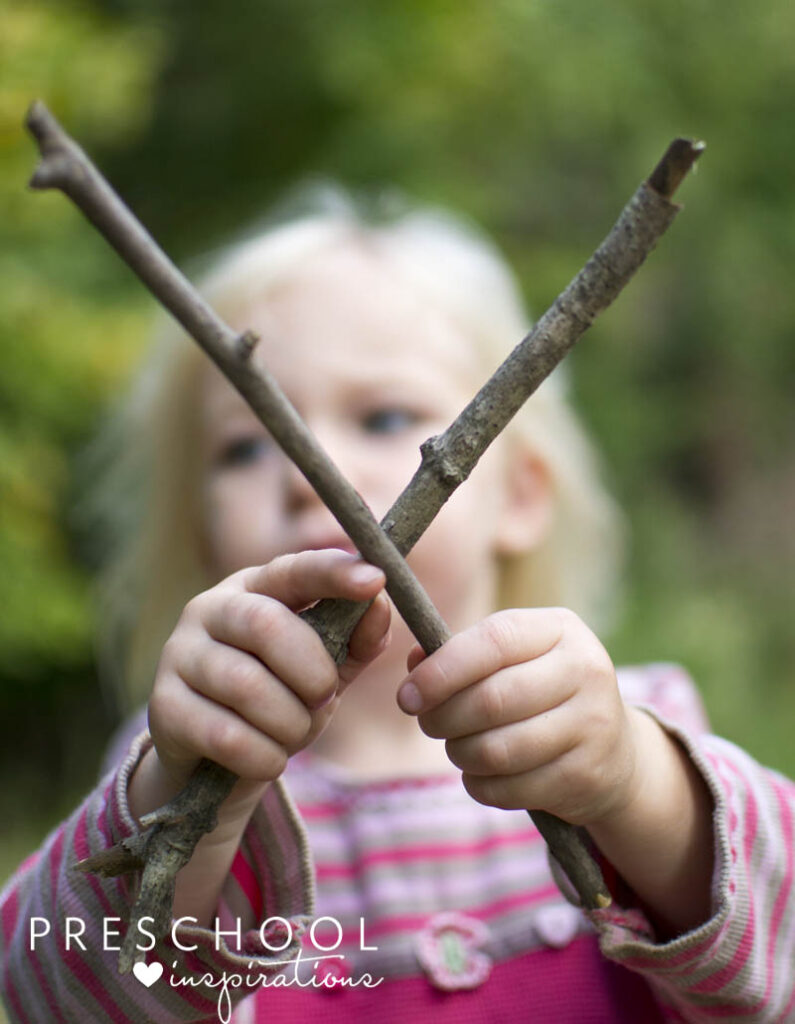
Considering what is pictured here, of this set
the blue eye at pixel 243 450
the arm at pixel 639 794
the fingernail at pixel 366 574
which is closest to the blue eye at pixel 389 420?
the blue eye at pixel 243 450

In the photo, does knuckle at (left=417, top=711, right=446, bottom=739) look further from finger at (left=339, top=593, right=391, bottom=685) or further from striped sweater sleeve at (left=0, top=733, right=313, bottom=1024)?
striped sweater sleeve at (left=0, top=733, right=313, bottom=1024)

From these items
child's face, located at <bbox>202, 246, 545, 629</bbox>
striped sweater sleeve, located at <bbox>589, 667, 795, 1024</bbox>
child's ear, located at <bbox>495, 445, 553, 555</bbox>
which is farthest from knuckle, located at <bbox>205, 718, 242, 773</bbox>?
child's ear, located at <bbox>495, 445, 553, 555</bbox>

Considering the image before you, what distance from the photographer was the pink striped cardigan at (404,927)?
957 mm

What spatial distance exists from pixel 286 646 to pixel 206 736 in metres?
0.09

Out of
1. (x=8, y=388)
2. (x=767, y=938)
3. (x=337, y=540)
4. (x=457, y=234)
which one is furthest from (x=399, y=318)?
(x=8, y=388)

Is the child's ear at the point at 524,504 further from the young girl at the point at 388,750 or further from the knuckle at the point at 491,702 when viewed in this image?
the knuckle at the point at 491,702

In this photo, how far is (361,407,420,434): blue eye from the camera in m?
1.63

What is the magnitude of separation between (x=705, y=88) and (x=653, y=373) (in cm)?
201

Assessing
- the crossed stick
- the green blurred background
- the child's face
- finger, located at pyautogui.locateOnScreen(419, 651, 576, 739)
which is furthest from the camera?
the green blurred background

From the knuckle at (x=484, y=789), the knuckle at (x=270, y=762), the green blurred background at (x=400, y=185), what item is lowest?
the knuckle at (x=484, y=789)

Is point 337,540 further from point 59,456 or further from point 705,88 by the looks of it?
point 705,88

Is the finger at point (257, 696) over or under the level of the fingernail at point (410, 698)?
over

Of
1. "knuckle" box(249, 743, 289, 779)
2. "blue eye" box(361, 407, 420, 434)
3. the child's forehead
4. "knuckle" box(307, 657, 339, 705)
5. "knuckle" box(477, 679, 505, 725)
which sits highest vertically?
the child's forehead

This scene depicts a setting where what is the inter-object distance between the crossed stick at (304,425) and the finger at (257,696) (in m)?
0.05
